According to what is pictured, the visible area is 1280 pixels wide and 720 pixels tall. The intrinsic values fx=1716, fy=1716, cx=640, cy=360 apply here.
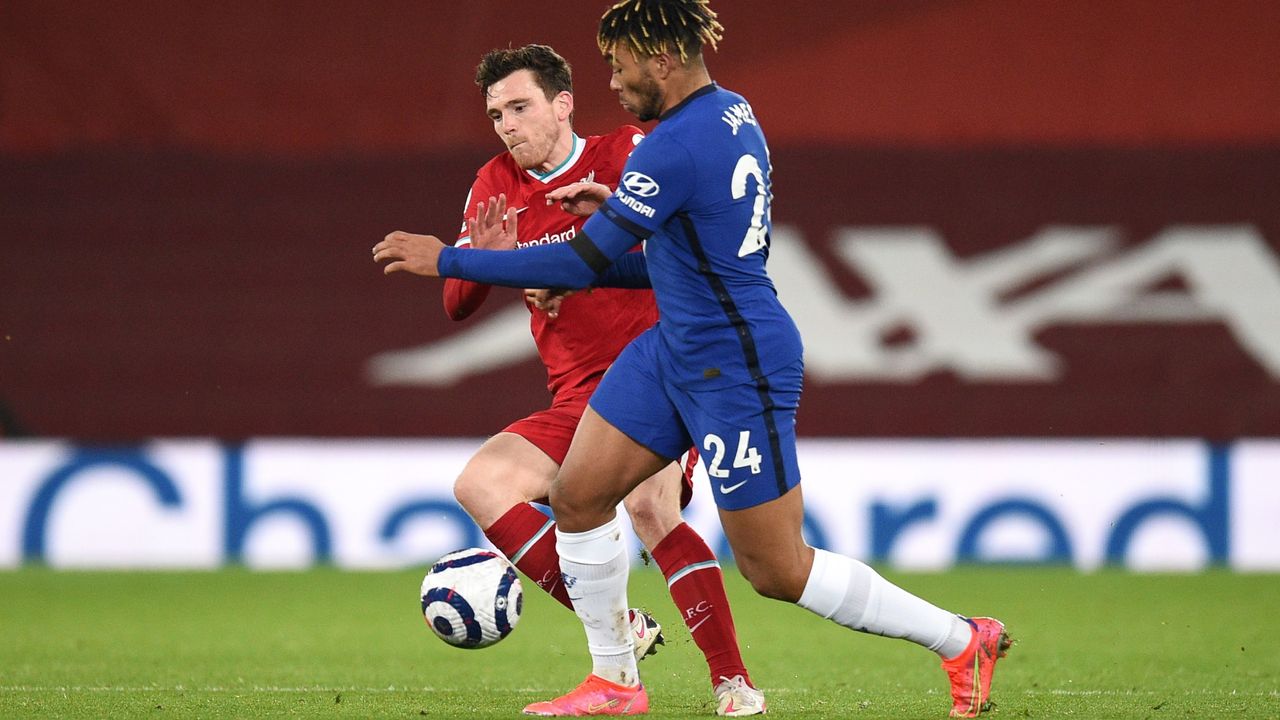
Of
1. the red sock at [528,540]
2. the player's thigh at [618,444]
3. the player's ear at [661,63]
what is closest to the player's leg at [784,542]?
the player's thigh at [618,444]

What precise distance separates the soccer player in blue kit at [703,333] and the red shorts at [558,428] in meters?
0.51

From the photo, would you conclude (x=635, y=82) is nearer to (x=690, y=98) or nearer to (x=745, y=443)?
(x=690, y=98)

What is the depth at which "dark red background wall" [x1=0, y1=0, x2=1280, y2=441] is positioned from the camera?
10.2 m

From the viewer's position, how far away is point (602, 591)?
15.1ft

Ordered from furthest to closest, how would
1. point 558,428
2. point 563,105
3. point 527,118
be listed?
point 563,105
point 527,118
point 558,428

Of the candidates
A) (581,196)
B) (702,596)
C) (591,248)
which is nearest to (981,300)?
(702,596)

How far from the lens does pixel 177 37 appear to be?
10.3 m

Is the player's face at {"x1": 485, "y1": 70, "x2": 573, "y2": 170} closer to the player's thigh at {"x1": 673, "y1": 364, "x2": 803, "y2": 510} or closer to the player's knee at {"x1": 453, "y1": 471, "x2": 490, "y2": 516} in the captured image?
the player's knee at {"x1": 453, "y1": 471, "x2": 490, "y2": 516}

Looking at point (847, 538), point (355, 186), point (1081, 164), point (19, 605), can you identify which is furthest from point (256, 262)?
point (1081, 164)

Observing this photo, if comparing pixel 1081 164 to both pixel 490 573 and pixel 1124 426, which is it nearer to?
pixel 1124 426

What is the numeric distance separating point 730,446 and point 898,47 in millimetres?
6501

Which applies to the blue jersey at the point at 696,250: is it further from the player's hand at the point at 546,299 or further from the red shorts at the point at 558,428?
the red shorts at the point at 558,428

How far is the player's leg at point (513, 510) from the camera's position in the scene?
4793mm

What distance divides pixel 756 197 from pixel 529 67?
44.8 inches
